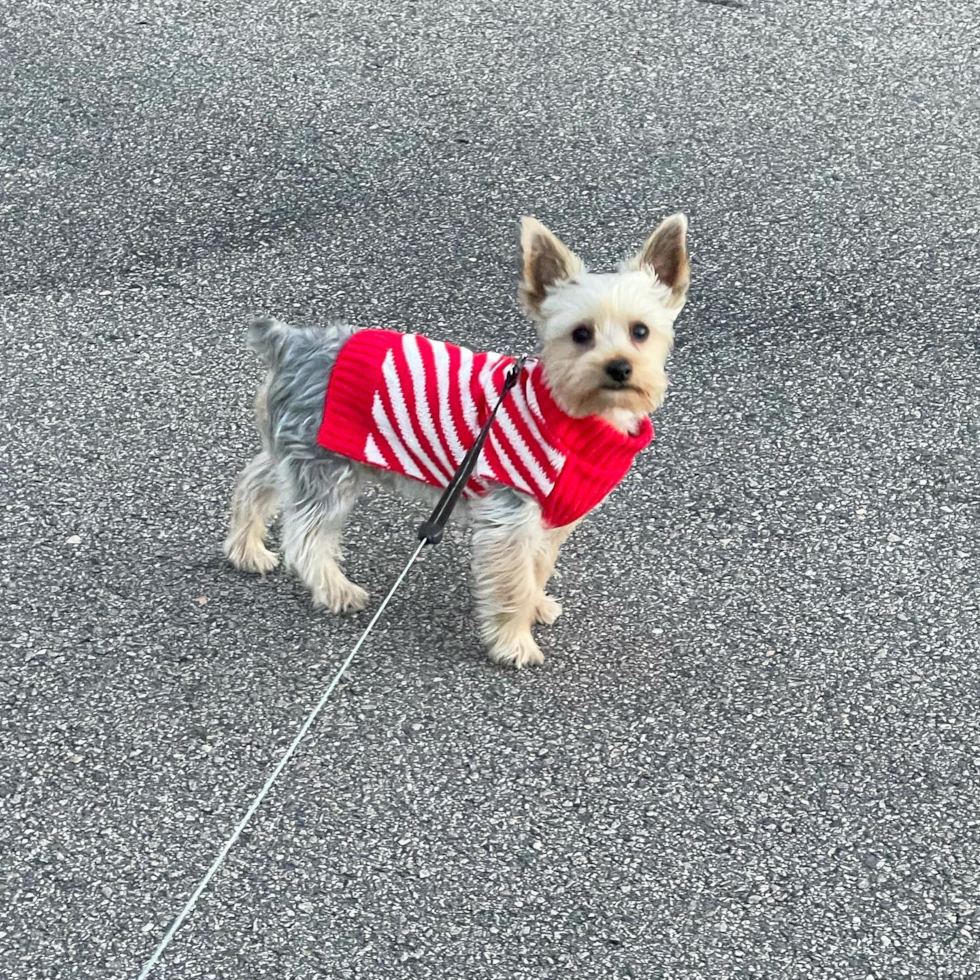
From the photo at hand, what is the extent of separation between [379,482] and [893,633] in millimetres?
1638

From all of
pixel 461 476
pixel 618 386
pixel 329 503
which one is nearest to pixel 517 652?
pixel 461 476

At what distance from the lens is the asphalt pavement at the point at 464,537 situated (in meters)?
3.17

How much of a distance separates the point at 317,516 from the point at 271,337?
54 centimetres

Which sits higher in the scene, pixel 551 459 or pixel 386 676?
pixel 551 459

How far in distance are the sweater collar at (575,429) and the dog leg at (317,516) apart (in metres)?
0.60

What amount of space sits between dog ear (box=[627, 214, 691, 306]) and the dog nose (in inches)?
12.4

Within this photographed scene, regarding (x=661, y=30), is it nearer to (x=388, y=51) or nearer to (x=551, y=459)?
(x=388, y=51)

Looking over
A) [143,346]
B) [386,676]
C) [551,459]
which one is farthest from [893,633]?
[143,346]

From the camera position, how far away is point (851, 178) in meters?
6.20

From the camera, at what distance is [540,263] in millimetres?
3523

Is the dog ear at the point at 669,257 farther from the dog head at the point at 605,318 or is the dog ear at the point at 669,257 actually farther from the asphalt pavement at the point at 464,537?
the asphalt pavement at the point at 464,537

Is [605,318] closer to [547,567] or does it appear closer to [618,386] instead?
[618,386]

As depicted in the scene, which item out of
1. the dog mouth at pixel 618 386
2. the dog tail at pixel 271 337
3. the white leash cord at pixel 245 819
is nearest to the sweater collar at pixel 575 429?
the dog mouth at pixel 618 386

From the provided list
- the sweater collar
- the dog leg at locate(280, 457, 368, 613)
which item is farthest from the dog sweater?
the dog leg at locate(280, 457, 368, 613)
